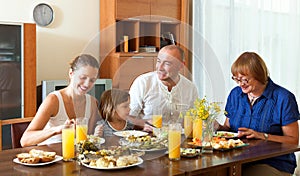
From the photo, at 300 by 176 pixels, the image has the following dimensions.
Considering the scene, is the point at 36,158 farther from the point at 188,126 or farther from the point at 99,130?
the point at 188,126

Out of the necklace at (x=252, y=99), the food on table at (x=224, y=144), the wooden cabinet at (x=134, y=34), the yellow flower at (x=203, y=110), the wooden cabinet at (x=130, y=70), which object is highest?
the wooden cabinet at (x=134, y=34)

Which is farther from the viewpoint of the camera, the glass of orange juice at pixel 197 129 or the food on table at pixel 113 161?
the glass of orange juice at pixel 197 129

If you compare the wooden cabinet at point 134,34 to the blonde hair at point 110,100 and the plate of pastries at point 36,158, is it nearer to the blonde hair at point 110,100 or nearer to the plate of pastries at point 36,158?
the blonde hair at point 110,100

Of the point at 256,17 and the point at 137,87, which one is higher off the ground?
the point at 256,17

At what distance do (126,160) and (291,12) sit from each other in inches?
107

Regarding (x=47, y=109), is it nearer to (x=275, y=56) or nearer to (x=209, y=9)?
(x=275, y=56)

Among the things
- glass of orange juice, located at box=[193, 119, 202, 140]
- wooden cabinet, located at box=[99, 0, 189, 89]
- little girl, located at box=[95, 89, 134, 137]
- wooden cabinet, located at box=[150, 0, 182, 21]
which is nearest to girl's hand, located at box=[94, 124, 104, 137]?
little girl, located at box=[95, 89, 134, 137]

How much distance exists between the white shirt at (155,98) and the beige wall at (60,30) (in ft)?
6.06

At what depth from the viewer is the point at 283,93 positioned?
2494 mm

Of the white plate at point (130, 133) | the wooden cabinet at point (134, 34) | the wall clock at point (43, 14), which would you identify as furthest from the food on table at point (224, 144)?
the wall clock at point (43, 14)

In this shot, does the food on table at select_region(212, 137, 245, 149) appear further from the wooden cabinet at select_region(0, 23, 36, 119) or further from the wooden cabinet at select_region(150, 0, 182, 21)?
the wooden cabinet at select_region(150, 0, 182, 21)

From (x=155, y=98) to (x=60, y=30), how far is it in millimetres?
2193

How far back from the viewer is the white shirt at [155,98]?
2.09 m

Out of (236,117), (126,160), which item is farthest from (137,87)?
(236,117)
